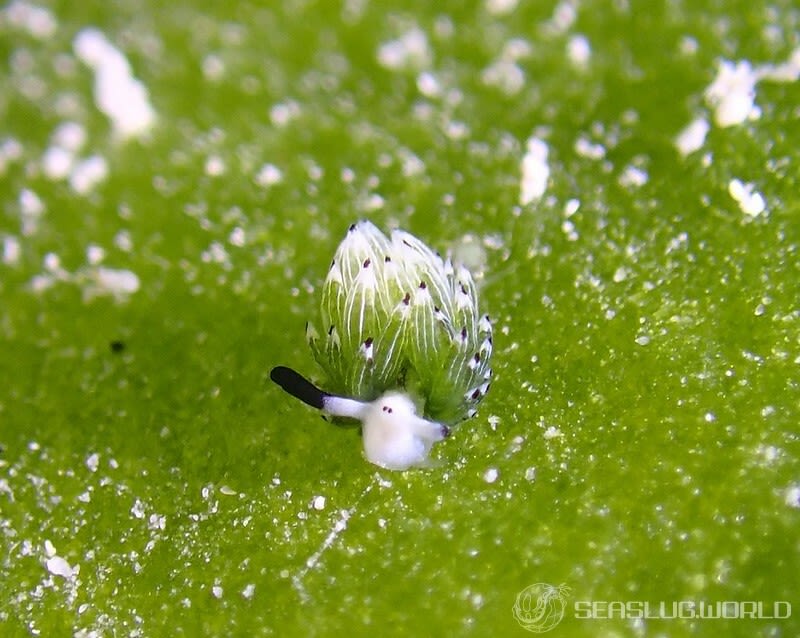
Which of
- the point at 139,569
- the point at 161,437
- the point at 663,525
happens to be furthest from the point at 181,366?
the point at 663,525

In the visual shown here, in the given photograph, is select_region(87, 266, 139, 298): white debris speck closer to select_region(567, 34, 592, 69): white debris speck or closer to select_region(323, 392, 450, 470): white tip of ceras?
select_region(323, 392, 450, 470): white tip of ceras

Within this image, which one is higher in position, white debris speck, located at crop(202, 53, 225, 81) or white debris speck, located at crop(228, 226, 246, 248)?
white debris speck, located at crop(202, 53, 225, 81)

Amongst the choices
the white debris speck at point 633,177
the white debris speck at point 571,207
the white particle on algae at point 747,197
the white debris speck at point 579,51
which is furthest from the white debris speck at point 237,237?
the white particle on algae at point 747,197

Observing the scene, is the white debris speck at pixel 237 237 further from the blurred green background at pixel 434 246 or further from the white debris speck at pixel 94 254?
the white debris speck at pixel 94 254

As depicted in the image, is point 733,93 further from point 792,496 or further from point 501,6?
point 792,496

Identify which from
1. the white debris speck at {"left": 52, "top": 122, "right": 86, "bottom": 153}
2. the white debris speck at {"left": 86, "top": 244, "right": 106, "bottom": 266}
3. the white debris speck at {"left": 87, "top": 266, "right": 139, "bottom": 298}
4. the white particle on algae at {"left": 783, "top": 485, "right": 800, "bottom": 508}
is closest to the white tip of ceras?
the white particle on algae at {"left": 783, "top": 485, "right": 800, "bottom": 508}

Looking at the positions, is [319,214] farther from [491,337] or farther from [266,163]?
[491,337]
